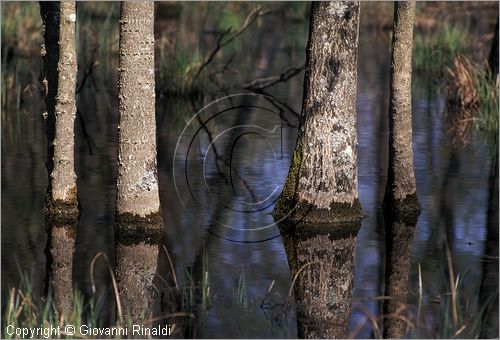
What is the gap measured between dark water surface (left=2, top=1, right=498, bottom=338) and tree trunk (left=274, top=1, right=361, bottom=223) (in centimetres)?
45

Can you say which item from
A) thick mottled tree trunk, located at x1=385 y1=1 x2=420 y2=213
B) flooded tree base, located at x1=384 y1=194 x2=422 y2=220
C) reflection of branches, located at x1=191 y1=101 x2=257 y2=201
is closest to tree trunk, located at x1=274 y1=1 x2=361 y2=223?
thick mottled tree trunk, located at x1=385 y1=1 x2=420 y2=213

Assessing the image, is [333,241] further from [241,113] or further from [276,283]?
[241,113]

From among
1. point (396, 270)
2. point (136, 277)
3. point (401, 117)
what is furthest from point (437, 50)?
point (136, 277)

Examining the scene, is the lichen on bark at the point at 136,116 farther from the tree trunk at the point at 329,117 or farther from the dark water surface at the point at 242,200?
the tree trunk at the point at 329,117

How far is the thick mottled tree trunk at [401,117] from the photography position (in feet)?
37.9

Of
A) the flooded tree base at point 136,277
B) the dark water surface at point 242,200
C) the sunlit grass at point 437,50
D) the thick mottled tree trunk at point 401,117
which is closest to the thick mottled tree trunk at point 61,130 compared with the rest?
the dark water surface at point 242,200

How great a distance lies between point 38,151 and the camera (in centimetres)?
1534

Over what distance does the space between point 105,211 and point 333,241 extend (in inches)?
97.7

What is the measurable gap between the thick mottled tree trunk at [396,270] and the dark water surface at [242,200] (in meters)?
0.07

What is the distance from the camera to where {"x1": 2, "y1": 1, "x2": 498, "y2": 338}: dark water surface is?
9.15 meters

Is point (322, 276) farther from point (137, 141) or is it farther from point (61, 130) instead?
point (61, 130)

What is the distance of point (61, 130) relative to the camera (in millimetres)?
11156

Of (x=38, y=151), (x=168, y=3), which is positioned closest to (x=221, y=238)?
(x=38, y=151)

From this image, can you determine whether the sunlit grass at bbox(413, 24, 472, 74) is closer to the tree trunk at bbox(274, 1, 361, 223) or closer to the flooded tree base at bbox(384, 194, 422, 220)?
the flooded tree base at bbox(384, 194, 422, 220)
